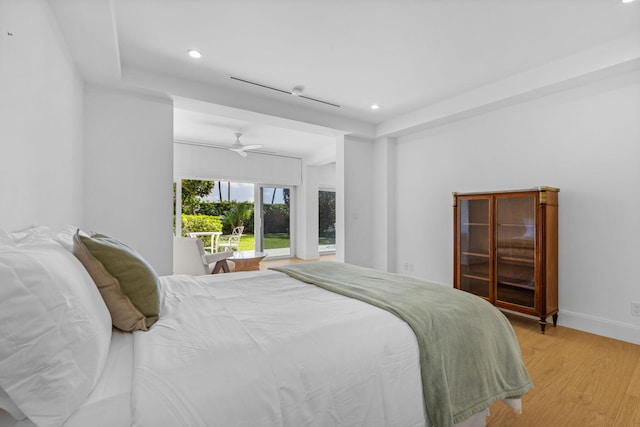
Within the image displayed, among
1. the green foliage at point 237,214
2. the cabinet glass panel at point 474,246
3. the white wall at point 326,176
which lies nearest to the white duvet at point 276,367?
the cabinet glass panel at point 474,246

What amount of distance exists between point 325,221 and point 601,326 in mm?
6012

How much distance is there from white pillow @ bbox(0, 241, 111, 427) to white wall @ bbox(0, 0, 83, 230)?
91 cm

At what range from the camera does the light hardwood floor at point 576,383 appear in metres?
1.74

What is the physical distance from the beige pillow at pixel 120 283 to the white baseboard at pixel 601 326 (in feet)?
12.5

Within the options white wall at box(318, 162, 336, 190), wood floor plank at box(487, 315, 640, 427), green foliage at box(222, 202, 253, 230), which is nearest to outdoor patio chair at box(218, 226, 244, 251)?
green foliage at box(222, 202, 253, 230)

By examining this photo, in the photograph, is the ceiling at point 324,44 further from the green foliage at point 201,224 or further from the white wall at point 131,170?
the green foliage at point 201,224

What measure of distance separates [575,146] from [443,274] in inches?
85.4

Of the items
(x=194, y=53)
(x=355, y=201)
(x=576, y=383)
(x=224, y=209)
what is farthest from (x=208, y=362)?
(x=224, y=209)

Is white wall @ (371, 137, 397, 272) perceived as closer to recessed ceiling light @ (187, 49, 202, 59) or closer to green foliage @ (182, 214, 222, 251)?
recessed ceiling light @ (187, 49, 202, 59)

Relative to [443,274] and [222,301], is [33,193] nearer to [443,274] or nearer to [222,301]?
Answer: [222,301]

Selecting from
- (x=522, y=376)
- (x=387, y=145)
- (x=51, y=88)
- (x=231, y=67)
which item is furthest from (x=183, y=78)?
(x=522, y=376)

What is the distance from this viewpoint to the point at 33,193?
1.76 m

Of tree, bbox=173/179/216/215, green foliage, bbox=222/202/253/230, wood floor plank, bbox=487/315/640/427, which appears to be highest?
tree, bbox=173/179/216/215

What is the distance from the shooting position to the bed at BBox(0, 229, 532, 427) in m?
0.75
